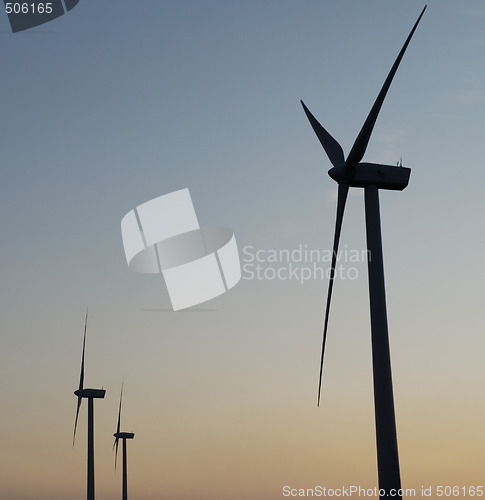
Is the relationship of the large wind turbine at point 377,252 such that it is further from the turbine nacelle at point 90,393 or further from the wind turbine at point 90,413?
the turbine nacelle at point 90,393

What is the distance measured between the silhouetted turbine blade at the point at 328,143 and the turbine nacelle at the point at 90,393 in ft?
170

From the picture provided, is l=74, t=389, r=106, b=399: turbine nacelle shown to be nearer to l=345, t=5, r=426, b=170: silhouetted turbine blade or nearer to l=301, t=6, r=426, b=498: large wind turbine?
l=301, t=6, r=426, b=498: large wind turbine

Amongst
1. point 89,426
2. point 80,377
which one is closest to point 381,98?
point 89,426

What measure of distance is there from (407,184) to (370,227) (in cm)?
428

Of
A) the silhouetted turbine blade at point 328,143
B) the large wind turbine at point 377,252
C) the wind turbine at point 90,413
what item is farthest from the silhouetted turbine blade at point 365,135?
the wind turbine at point 90,413

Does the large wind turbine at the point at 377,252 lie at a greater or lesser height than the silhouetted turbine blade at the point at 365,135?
lesser

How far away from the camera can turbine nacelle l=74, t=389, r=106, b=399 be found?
8969 cm

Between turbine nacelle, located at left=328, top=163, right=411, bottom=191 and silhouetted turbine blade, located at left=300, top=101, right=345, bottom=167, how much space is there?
2.28 metres

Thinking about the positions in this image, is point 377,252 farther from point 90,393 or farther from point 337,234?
point 90,393

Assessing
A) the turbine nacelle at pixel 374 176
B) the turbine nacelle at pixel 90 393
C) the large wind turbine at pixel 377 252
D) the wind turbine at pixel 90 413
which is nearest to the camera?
the large wind turbine at pixel 377 252

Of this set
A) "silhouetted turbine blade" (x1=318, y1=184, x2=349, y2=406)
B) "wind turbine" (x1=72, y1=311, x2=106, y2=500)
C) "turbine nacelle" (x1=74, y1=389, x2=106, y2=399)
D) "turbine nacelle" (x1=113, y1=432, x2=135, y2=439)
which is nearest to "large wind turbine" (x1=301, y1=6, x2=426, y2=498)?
"silhouetted turbine blade" (x1=318, y1=184, x2=349, y2=406)

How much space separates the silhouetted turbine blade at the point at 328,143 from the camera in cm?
4415

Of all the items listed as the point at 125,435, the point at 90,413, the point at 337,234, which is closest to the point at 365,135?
the point at 337,234

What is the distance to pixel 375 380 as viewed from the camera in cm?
3438
